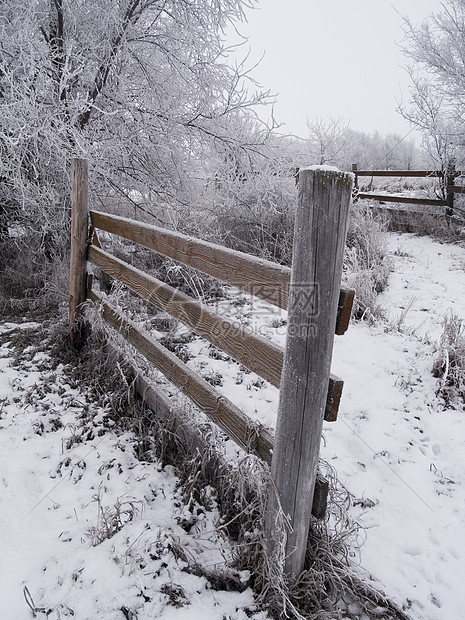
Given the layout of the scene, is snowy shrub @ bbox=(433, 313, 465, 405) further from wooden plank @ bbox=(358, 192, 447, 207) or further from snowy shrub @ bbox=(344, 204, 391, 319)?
wooden plank @ bbox=(358, 192, 447, 207)

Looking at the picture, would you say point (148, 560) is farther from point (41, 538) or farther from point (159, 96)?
point (159, 96)

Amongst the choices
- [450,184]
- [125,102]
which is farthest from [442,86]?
[125,102]

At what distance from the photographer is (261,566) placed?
1855mm

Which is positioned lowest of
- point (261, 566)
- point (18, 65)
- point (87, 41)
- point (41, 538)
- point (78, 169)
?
point (41, 538)

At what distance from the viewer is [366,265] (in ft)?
20.7

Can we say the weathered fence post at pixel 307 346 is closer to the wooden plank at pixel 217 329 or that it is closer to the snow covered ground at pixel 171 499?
the wooden plank at pixel 217 329

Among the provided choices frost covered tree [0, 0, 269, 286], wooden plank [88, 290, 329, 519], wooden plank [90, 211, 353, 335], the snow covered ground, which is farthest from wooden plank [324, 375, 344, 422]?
frost covered tree [0, 0, 269, 286]

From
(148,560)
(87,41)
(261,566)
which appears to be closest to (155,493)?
(148,560)

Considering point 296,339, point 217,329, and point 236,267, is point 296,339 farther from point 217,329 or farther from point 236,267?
point 217,329

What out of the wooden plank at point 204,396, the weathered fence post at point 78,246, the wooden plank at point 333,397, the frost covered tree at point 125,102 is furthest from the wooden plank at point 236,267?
the frost covered tree at point 125,102

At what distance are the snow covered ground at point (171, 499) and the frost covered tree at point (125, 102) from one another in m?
2.43

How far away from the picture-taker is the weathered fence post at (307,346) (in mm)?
1397

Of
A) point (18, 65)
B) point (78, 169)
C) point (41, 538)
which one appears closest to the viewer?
point (41, 538)

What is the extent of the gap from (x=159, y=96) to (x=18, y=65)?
6.39ft
